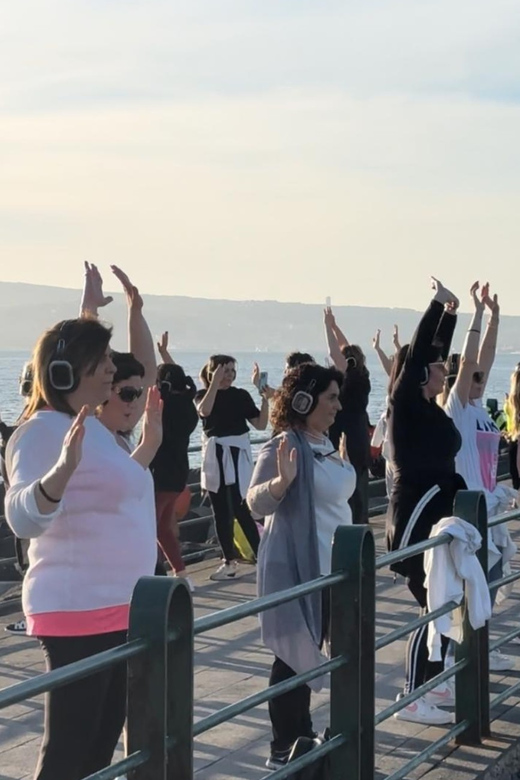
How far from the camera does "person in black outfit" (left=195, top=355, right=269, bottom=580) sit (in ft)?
34.6

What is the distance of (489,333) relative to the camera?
857 centimetres

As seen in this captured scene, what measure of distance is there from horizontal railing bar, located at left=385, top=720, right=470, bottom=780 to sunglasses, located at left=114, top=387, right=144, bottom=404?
169cm

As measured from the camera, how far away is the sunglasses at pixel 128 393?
17.1 feet

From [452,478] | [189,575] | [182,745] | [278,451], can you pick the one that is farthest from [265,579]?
[189,575]

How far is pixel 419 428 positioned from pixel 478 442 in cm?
141

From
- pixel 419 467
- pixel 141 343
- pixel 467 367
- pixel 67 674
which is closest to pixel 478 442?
pixel 467 367

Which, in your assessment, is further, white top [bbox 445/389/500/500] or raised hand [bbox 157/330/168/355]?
raised hand [bbox 157/330/168/355]

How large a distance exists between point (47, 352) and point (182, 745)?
137 cm

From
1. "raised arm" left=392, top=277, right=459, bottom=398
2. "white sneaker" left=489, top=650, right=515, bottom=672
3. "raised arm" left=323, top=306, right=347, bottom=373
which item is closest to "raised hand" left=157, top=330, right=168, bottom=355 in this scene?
"raised arm" left=323, top=306, right=347, bottom=373

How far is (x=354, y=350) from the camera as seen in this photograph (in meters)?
11.0

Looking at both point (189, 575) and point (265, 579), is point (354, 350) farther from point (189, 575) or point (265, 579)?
point (265, 579)

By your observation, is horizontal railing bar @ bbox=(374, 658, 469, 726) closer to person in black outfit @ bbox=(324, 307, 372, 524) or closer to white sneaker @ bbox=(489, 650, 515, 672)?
white sneaker @ bbox=(489, 650, 515, 672)

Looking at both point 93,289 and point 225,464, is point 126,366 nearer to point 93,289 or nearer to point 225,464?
point 93,289

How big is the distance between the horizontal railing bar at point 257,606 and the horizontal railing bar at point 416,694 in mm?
608
